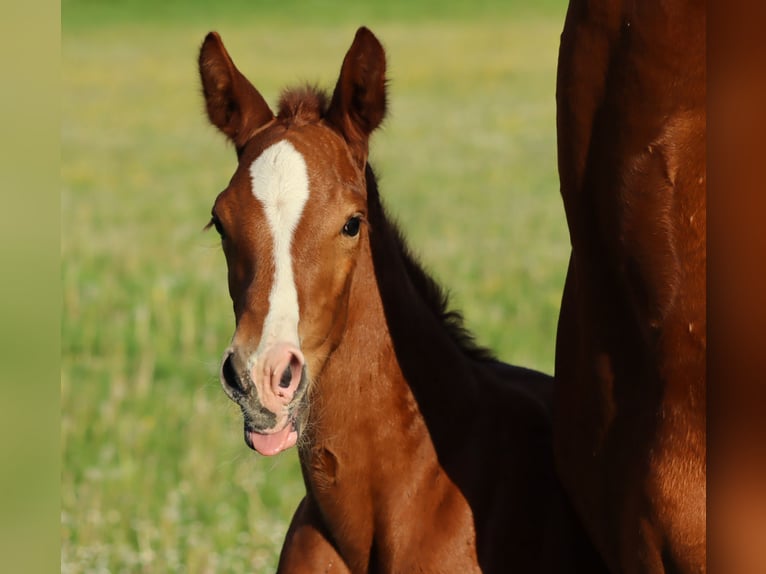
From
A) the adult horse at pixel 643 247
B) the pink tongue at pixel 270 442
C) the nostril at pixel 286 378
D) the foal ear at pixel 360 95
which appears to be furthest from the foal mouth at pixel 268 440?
the foal ear at pixel 360 95

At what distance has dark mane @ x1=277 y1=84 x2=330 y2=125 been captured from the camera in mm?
3537

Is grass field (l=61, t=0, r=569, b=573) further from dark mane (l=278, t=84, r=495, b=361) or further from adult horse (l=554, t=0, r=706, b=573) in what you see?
adult horse (l=554, t=0, r=706, b=573)

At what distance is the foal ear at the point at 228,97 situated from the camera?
11.8 feet

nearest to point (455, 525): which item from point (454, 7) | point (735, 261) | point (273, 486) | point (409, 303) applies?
point (409, 303)

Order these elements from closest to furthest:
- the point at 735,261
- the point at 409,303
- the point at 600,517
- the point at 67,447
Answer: the point at 735,261 → the point at 600,517 → the point at 409,303 → the point at 67,447

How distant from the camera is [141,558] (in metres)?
5.62

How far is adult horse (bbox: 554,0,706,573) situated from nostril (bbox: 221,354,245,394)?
91 cm

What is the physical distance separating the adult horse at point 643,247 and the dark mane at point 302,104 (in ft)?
3.56

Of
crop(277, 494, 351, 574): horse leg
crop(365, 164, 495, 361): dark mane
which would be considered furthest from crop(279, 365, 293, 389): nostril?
crop(365, 164, 495, 361): dark mane

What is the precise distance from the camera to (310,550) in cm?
355

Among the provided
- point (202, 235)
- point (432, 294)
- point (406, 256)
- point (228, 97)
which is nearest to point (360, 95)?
point (228, 97)

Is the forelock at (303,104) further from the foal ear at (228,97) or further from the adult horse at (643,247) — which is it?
the adult horse at (643,247)

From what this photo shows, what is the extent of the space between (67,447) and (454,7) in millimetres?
31512

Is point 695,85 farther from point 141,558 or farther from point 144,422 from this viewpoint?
point 144,422
